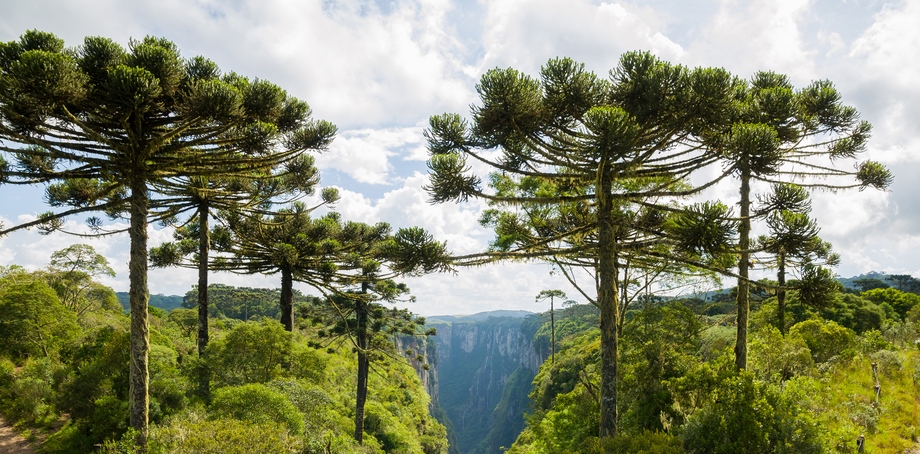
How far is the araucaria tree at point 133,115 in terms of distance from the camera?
20.2 feet

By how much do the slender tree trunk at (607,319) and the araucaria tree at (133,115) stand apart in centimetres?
639

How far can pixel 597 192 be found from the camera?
21.4 ft

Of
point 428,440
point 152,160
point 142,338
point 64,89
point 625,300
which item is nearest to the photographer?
point 64,89

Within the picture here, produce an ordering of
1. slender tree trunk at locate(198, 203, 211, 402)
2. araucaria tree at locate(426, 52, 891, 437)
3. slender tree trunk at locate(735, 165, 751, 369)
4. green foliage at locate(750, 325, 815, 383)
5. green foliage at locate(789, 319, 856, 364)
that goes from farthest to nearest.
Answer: green foliage at locate(789, 319, 856, 364), green foliage at locate(750, 325, 815, 383), slender tree trunk at locate(198, 203, 211, 402), slender tree trunk at locate(735, 165, 751, 369), araucaria tree at locate(426, 52, 891, 437)

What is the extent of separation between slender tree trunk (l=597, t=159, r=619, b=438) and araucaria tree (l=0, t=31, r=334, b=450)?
6.39 m

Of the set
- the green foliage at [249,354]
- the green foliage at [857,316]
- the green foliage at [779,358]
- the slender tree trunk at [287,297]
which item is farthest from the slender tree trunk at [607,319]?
the green foliage at [857,316]

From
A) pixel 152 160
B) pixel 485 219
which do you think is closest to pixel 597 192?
pixel 485 219

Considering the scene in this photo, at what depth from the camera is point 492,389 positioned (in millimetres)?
168875

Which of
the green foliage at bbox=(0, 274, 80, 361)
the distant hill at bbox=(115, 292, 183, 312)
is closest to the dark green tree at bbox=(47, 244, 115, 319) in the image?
the green foliage at bbox=(0, 274, 80, 361)

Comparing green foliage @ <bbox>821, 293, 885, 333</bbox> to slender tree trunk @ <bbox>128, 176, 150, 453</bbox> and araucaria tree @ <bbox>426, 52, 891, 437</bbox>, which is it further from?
slender tree trunk @ <bbox>128, 176, 150, 453</bbox>

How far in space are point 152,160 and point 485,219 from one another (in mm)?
8897

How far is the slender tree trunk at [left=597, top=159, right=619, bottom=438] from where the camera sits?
6652 millimetres

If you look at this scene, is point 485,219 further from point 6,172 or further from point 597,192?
point 6,172

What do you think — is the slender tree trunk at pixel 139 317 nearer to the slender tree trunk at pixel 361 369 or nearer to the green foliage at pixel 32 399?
the green foliage at pixel 32 399
